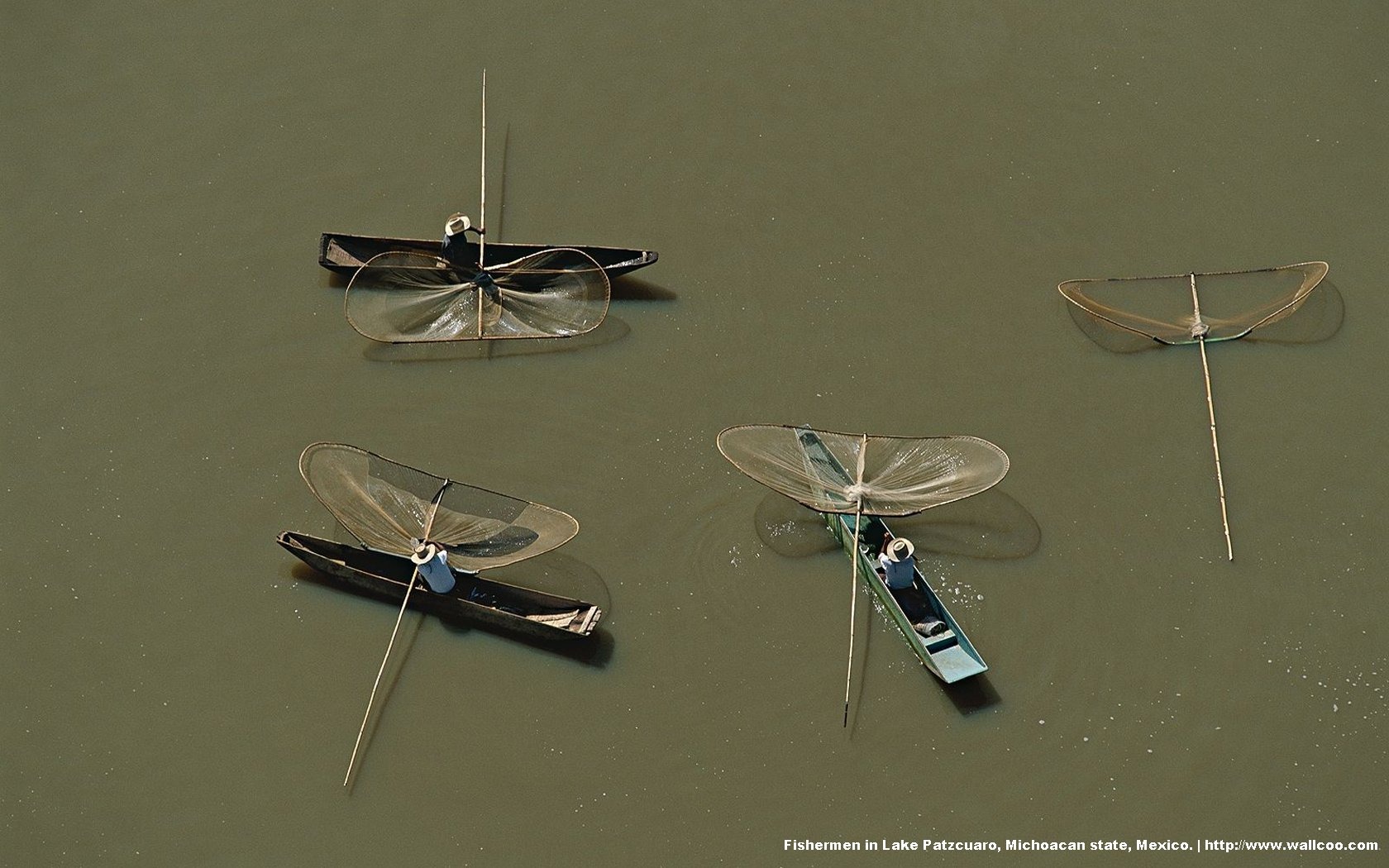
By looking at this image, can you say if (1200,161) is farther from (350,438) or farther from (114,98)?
(114,98)

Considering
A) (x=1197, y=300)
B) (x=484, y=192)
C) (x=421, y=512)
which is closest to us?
(x=421, y=512)

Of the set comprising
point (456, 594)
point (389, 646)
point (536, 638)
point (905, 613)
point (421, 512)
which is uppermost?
point (421, 512)

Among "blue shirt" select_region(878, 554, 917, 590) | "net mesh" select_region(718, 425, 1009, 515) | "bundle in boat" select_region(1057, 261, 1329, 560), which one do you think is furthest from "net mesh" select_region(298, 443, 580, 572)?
"bundle in boat" select_region(1057, 261, 1329, 560)

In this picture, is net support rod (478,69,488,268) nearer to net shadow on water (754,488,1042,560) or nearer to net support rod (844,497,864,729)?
net shadow on water (754,488,1042,560)

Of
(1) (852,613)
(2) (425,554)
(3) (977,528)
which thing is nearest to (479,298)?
(2) (425,554)

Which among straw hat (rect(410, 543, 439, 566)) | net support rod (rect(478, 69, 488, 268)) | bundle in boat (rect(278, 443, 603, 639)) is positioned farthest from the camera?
net support rod (rect(478, 69, 488, 268))

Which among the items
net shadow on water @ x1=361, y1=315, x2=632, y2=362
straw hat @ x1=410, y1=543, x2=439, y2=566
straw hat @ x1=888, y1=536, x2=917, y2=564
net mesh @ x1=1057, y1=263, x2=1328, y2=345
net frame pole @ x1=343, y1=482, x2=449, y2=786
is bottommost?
net frame pole @ x1=343, y1=482, x2=449, y2=786

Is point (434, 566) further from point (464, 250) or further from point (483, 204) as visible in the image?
point (483, 204)
